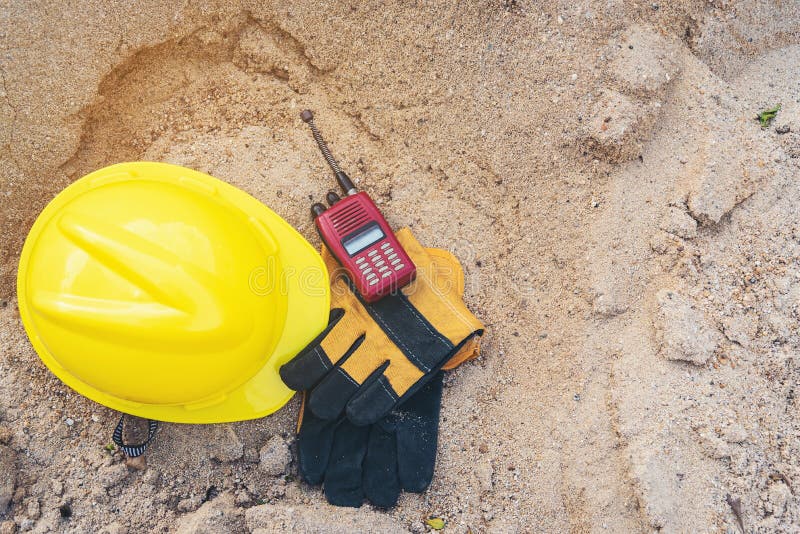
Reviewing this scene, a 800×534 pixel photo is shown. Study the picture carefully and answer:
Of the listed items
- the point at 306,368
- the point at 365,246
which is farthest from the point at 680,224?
the point at 306,368

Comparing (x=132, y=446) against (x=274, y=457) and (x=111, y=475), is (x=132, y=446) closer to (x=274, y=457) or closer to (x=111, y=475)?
(x=111, y=475)

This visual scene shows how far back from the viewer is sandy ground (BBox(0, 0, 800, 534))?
1564 mm

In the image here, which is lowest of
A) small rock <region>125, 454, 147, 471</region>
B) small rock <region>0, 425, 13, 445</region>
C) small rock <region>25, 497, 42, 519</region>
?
small rock <region>125, 454, 147, 471</region>

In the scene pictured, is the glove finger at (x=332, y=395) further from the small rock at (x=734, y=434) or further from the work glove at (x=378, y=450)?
the small rock at (x=734, y=434)

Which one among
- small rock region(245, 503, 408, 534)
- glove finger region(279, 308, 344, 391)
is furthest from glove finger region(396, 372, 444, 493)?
glove finger region(279, 308, 344, 391)

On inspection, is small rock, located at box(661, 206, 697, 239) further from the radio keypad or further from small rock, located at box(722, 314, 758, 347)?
the radio keypad

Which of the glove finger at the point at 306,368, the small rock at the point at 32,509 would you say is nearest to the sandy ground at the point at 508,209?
the small rock at the point at 32,509

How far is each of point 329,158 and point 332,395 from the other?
0.68 metres

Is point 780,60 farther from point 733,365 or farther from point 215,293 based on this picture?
point 215,293

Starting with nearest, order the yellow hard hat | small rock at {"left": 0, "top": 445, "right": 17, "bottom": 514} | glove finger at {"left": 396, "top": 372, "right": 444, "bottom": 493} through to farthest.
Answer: the yellow hard hat
small rock at {"left": 0, "top": 445, "right": 17, "bottom": 514}
glove finger at {"left": 396, "top": 372, "right": 444, "bottom": 493}

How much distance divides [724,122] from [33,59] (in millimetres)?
1943

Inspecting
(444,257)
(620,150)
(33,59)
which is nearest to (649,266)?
(620,150)

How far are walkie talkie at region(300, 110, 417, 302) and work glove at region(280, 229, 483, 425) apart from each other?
0.07 meters

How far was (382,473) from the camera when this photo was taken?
1.63 metres
